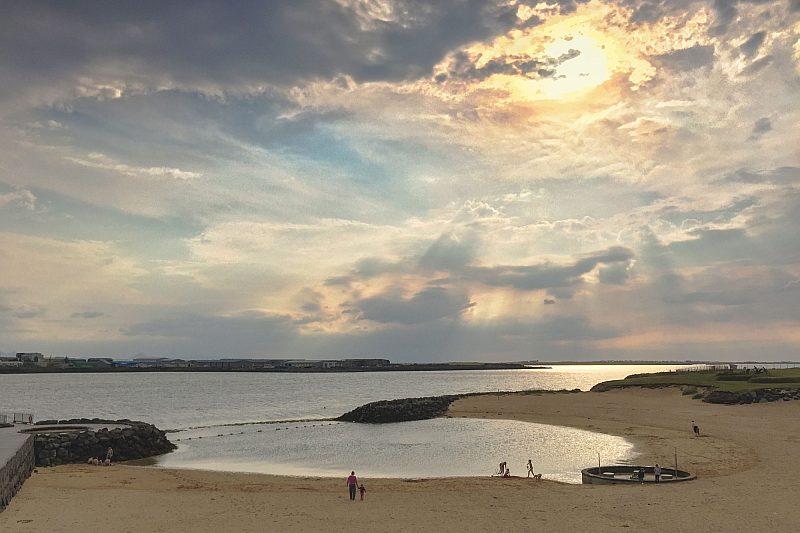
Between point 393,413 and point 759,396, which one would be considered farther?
point 393,413

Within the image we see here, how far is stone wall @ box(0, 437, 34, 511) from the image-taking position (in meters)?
26.4

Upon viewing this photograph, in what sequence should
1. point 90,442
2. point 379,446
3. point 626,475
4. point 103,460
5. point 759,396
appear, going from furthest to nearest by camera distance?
point 759,396
point 379,446
point 90,442
point 103,460
point 626,475

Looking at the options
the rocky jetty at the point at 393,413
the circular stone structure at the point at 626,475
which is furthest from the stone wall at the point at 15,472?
the rocky jetty at the point at 393,413

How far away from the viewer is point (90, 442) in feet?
157

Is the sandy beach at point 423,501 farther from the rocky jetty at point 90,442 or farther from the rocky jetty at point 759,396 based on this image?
the rocky jetty at point 759,396

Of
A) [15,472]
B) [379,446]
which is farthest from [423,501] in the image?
[379,446]

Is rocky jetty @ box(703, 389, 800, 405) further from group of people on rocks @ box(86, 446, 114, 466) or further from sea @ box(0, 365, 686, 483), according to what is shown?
group of people on rocks @ box(86, 446, 114, 466)

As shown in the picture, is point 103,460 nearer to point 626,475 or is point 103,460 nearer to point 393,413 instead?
point 626,475

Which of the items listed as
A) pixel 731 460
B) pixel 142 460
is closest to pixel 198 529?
pixel 142 460

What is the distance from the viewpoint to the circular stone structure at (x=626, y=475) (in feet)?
108

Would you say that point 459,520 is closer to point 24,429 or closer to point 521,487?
point 521,487

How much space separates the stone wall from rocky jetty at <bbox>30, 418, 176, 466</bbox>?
5017 mm

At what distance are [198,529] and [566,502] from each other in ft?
52.2

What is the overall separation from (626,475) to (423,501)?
12854 millimetres
